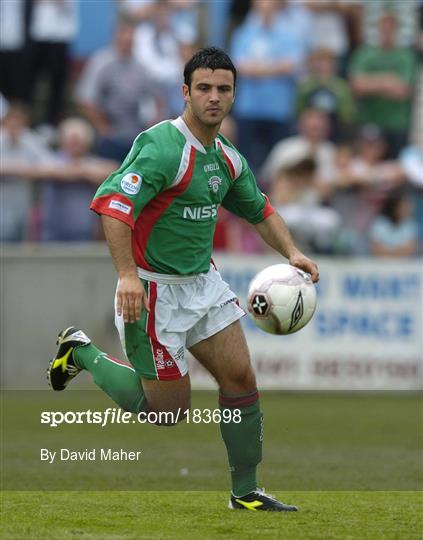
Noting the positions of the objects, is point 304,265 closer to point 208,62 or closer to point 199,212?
point 199,212

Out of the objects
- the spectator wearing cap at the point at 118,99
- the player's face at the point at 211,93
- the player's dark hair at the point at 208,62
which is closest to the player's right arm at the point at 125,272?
the player's face at the point at 211,93

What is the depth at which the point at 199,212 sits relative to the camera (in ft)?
21.2

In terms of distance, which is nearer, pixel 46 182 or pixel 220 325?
pixel 220 325

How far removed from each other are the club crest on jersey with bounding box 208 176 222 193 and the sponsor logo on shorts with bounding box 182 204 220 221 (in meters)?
0.09

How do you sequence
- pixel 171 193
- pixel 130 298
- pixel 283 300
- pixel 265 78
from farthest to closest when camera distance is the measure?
pixel 265 78
pixel 283 300
pixel 171 193
pixel 130 298

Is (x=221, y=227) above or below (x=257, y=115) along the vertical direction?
below

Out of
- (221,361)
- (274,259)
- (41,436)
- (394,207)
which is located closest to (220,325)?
(221,361)

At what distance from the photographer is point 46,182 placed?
14930 millimetres

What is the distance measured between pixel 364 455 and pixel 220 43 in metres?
8.48

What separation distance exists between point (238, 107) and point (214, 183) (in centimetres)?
956

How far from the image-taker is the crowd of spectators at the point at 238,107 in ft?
49.2

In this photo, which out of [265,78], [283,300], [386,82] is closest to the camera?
[283,300]

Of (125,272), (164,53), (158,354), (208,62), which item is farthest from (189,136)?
(164,53)

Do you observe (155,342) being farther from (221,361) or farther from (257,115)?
(257,115)
